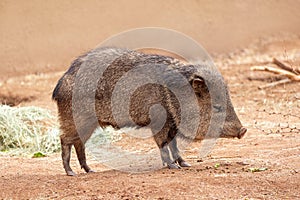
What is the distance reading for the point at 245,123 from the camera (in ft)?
27.1

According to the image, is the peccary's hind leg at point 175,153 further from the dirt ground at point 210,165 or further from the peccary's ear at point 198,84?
the peccary's ear at point 198,84

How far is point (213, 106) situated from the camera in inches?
230

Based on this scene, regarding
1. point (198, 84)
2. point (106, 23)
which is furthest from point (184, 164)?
point (106, 23)

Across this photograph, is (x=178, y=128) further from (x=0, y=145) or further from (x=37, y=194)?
(x=0, y=145)

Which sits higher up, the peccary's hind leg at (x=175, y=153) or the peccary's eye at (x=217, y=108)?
the peccary's eye at (x=217, y=108)

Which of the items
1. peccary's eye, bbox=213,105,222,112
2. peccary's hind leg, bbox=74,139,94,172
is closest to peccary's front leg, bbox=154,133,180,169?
peccary's eye, bbox=213,105,222,112

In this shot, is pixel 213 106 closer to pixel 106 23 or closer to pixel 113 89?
pixel 113 89

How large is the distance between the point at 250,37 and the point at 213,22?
0.90 m

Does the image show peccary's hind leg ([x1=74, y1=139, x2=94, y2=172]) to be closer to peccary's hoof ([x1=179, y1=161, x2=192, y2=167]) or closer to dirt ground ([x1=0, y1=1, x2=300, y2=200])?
dirt ground ([x1=0, y1=1, x2=300, y2=200])

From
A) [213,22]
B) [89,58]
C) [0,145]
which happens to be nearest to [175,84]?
[89,58]

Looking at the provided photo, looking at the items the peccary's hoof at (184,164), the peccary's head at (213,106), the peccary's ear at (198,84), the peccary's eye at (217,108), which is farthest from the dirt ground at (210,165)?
the peccary's ear at (198,84)

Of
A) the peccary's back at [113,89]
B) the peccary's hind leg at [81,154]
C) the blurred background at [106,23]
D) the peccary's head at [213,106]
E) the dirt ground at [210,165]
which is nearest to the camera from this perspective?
the dirt ground at [210,165]

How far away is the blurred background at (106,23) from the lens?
43.7 ft

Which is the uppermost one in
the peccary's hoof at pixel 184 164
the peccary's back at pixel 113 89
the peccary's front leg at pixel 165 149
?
the peccary's back at pixel 113 89
